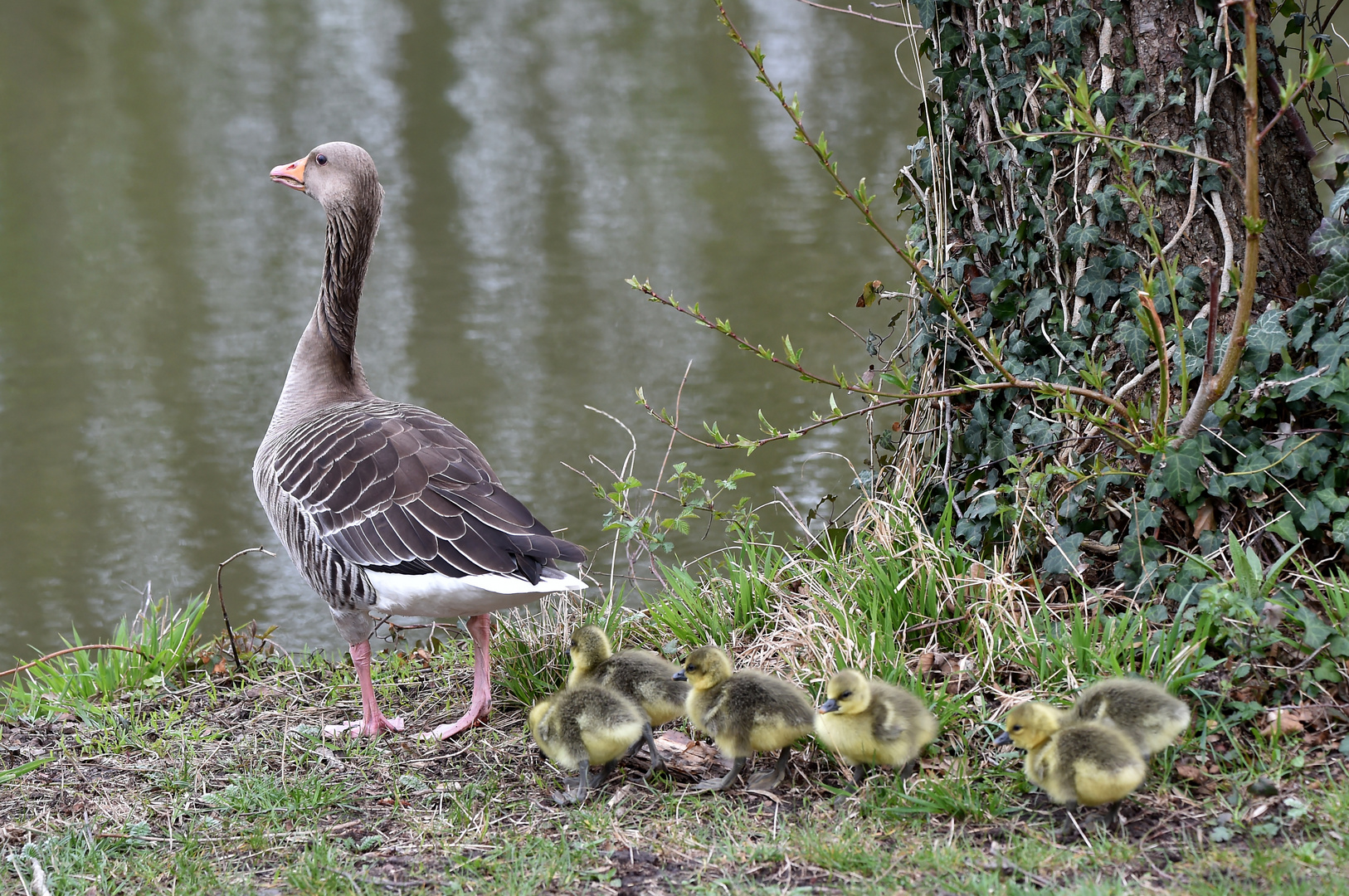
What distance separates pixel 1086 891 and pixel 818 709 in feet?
2.95

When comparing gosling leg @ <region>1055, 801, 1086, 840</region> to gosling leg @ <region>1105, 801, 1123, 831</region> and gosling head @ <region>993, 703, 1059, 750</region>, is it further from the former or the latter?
gosling head @ <region>993, 703, 1059, 750</region>

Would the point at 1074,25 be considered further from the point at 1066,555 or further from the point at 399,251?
the point at 399,251

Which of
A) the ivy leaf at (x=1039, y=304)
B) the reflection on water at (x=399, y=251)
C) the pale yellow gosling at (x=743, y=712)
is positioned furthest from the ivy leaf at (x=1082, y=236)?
the reflection on water at (x=399, y=251)

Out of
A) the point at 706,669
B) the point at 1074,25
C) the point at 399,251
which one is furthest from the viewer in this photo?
the point at 399,251

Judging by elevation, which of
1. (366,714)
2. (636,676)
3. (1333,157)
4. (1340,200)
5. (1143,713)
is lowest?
(366,714)

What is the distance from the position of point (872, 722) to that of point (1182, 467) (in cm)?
144

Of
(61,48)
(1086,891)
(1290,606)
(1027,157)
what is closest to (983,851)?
(1086,891)

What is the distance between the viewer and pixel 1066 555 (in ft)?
14.2

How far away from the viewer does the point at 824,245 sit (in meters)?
11.2

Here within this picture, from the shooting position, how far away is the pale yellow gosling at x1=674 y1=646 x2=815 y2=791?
3.70 meters

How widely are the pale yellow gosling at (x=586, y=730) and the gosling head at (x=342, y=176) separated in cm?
250

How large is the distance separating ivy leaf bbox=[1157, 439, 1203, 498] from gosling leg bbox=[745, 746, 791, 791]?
5.13 ft

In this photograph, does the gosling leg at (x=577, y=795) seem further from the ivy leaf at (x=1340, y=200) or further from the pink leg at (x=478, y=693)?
the ivy leaf at (x=1340, y=200)

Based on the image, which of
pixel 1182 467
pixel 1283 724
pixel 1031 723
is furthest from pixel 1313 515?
pixel 1031 723
